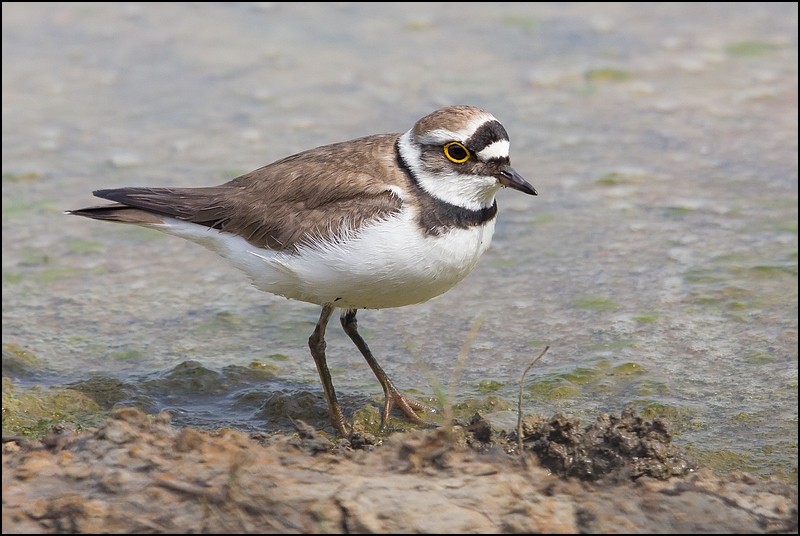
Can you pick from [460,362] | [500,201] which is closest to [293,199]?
[460,362]

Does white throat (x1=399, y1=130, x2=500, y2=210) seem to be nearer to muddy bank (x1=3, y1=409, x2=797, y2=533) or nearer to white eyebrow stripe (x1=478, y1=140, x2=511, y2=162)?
white eyebrow stripe (x1=478, y1=140, x2=511, y2=162)

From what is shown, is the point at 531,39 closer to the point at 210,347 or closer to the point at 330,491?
the point at 210,347

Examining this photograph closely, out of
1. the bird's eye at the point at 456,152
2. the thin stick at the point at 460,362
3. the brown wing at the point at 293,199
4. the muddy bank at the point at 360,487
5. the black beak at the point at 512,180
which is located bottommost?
the muddy bank at the point at 360,487

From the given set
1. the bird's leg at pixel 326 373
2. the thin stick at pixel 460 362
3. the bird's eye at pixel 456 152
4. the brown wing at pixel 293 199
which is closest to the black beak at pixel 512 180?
the bird's eye at pixel 456 152

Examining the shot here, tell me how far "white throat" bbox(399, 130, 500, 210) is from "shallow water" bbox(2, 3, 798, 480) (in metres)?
1.09

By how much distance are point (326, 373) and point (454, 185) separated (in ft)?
4.20

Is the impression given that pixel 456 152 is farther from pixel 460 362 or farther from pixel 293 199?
pixel 460 362

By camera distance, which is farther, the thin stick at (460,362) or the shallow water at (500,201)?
the shallow water at (500,201)

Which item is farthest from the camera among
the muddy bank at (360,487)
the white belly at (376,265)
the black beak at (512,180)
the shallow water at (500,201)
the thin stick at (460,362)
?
the shallow water at (500,201)

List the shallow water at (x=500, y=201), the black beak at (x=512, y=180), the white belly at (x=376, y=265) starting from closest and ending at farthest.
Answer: the white belly at (x=376, y=265) → the black beak at (x=512, y=180) → the shallow water at (x=500, y=201)

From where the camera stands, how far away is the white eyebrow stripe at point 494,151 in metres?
5.34

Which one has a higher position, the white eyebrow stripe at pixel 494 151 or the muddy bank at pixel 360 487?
the white eyebrow stripe at pixel 494 151

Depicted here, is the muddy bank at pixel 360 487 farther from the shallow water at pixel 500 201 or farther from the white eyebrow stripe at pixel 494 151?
the white eyebrow stripe at pixel 494 151

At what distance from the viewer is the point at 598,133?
31.0 feet
